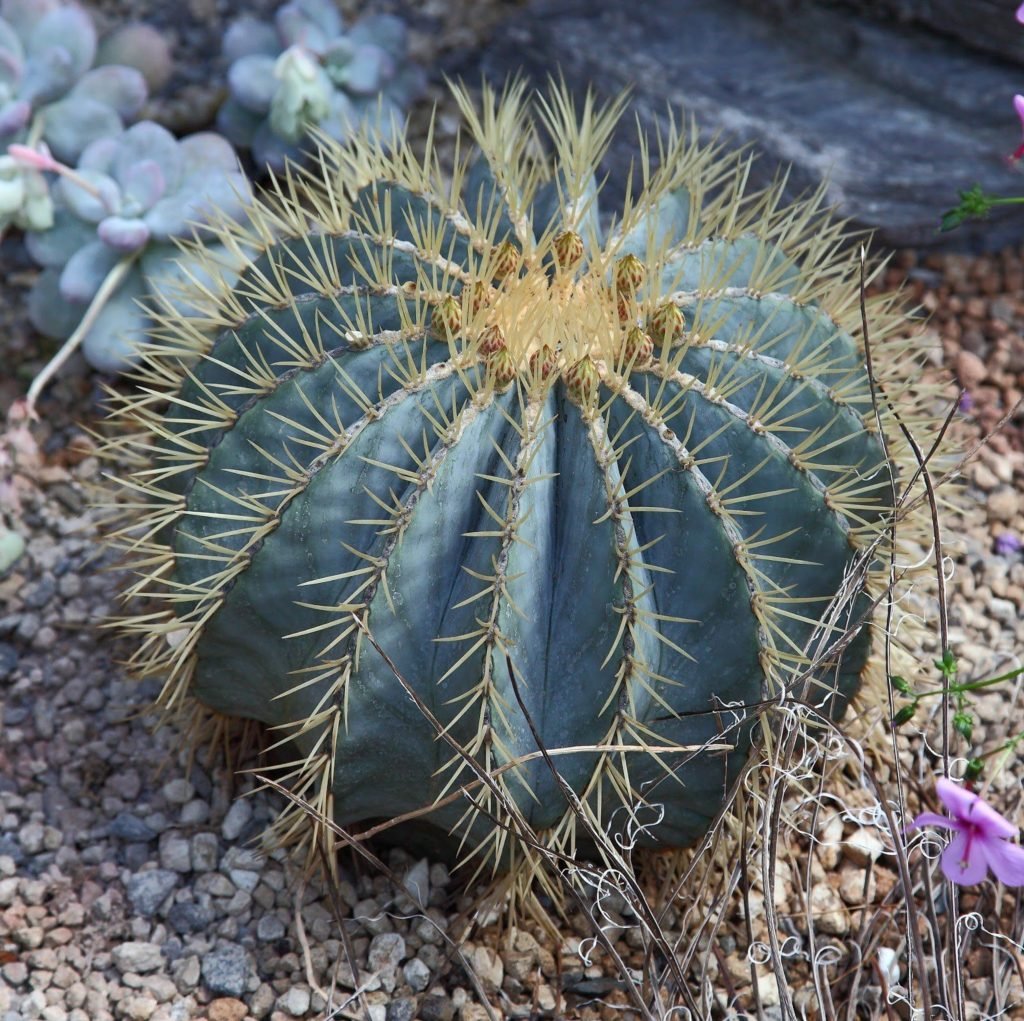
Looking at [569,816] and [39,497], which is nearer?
[569,816]

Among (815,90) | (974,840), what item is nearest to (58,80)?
(815,90)

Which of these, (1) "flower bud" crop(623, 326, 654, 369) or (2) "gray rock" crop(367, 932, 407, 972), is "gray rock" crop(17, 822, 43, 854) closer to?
(2) "gray rock" crop(367, 932, 407, 972)

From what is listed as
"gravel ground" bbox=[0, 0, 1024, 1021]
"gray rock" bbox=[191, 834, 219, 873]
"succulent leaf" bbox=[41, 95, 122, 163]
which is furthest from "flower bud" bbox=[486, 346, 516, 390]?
"succulent leaf" bbox=[41, 95, 122, 163]

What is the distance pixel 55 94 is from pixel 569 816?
178cm

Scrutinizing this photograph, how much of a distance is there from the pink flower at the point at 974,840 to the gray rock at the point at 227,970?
2.97 ft

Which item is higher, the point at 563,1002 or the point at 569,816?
the point at 569,816

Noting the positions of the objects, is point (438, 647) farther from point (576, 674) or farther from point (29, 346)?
point (29, 346)

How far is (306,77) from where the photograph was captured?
8.63 ft

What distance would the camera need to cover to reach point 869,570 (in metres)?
1.68

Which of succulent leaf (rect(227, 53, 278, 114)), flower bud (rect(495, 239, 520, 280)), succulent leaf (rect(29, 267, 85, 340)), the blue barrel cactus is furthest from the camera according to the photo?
succulent leaf (rect(227, 53, 278, 114))

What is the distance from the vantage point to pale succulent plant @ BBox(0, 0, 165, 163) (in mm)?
2566

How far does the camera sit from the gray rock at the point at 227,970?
1769 mm

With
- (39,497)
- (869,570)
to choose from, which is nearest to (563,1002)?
(869,570)

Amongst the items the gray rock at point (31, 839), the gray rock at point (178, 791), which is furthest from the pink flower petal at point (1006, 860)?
the gray rock at point (31, 839)
